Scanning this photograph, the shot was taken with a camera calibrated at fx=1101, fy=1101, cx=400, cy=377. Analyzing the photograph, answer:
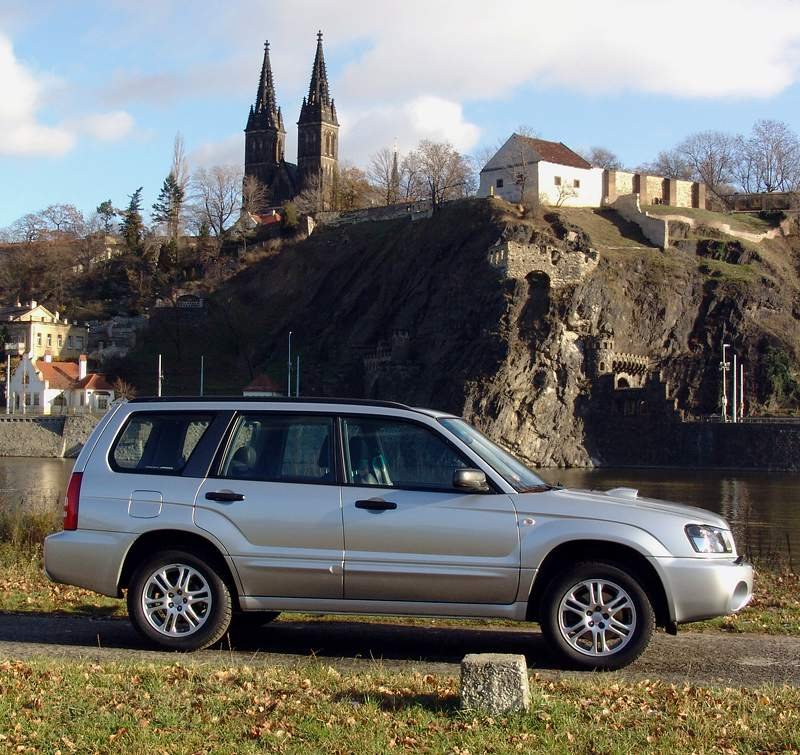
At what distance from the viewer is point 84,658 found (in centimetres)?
873

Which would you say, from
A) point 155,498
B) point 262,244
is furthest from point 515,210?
point 155,498

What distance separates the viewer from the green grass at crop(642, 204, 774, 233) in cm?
11360

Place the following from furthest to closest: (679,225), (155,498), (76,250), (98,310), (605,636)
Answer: (76,250), (98,310), (679,225), (155,498), (605,636)

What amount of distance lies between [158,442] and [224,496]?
3.01 feet

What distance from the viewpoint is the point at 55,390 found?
9819 cm

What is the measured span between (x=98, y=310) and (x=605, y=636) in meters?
117

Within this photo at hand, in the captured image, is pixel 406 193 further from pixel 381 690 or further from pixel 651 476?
pixel 381 690

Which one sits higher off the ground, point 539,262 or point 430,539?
point 539,262

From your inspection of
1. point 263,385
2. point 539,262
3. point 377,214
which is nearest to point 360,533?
point 263,385

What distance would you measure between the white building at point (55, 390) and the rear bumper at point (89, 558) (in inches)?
3508

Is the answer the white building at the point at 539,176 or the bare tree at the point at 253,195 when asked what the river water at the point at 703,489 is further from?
the bare tree at the point at 253,195

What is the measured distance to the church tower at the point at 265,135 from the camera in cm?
15125

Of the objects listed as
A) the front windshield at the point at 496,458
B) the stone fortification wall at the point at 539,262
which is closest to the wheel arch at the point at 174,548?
the front windshield at the point at 496,458

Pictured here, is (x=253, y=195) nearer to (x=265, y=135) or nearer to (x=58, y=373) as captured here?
(x=265, y=135)
